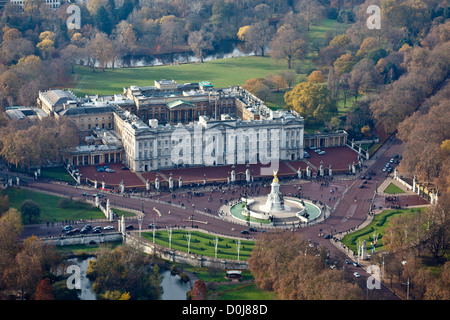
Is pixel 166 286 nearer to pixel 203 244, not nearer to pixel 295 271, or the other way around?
pixel 203 244

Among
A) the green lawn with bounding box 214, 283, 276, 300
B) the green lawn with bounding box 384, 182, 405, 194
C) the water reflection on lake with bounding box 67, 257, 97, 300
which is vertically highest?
the green lawn with bounding box 384, 182, 405, 194

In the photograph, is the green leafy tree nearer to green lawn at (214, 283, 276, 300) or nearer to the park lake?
the park lake

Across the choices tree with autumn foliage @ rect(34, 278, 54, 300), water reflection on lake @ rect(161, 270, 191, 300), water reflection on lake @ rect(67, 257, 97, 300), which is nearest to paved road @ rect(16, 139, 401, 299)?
water reflection on lake @ rect(67, 257, 97, 300)

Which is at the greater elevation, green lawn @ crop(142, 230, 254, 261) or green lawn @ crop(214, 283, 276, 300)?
green lawn @ crop(142, 230, 254, 261)

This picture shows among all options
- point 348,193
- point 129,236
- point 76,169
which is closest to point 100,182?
point 76,169

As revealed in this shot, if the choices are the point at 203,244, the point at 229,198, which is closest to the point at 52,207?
the point at 203,244

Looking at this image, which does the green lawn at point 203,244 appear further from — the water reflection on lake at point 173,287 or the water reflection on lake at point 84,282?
the water reflection on lake at point 84,282

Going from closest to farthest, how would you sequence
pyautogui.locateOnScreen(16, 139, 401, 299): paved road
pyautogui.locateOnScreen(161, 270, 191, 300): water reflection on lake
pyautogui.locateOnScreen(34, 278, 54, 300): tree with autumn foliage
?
pyautogui.locateOnScreen(34, 278, 54, 300): tree with autumn foliage, pyautogui.locateOnScreen(161, 270, 191, 300): water reflection on lake, pyautogui.locateOnScreen(16, 139, 401, 299): paved road

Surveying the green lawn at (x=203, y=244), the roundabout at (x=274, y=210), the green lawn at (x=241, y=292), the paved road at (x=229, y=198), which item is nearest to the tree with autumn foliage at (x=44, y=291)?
the green lawn at (x=241, y=292)
